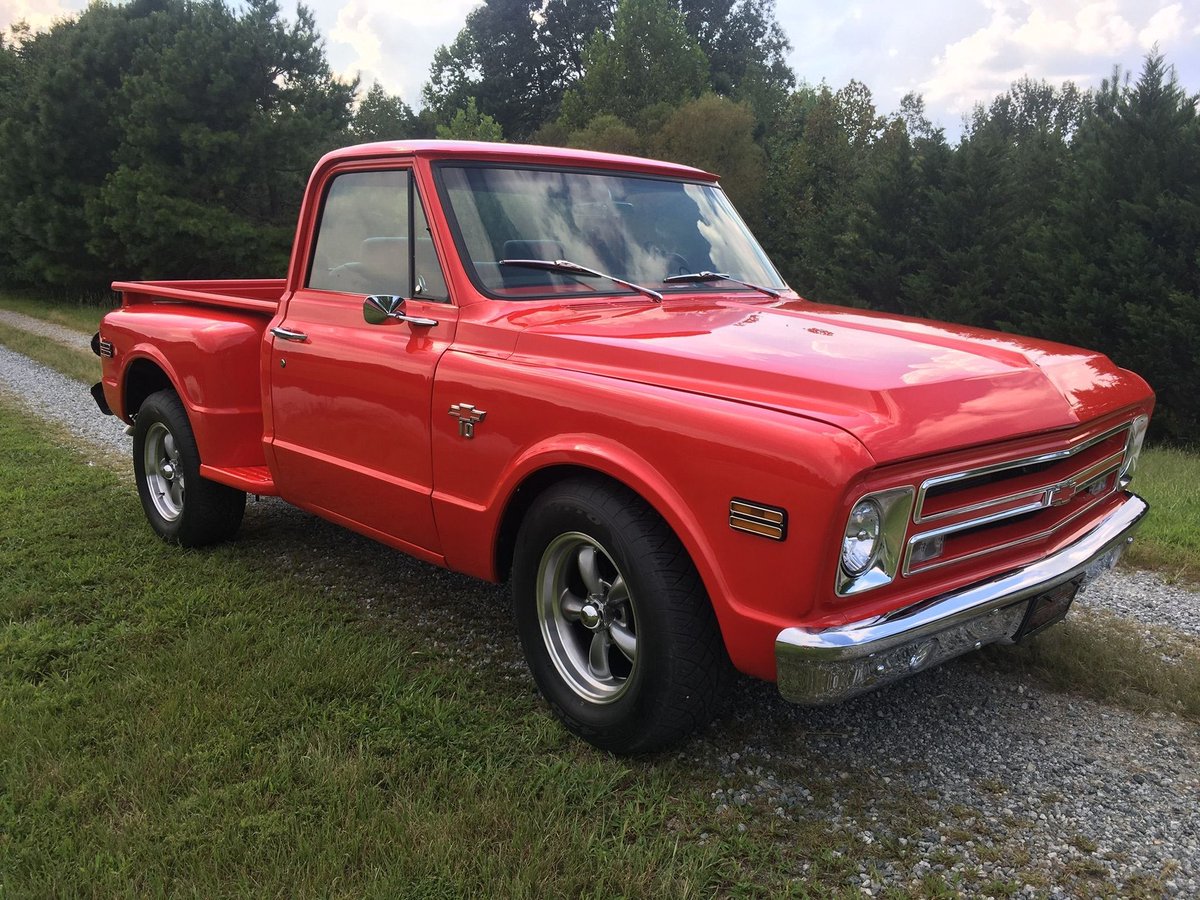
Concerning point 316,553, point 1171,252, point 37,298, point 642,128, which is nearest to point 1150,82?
point 1171,252

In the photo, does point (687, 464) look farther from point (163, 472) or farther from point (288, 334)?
point (163, 472)

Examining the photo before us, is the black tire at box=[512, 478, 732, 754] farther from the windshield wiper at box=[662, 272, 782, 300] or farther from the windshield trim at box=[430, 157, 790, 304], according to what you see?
the windshield wiper at box=[662, 272, 782, 300]

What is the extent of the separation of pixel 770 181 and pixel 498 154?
31.8 meters

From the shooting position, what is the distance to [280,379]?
4.00 m

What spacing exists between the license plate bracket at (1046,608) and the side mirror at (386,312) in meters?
2.19

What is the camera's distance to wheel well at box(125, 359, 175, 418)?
4945 mm

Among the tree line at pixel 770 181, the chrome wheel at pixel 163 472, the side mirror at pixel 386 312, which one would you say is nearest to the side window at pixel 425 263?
the side mirror at pixel 386 312

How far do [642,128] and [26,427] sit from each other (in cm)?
2894

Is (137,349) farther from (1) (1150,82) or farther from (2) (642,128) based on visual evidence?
(2) (642,128)

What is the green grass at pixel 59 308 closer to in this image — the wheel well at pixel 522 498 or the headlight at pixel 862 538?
Result: the wheel well at pixel 522 498

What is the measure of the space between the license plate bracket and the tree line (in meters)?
12.6

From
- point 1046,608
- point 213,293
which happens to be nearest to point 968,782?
point 1046,608

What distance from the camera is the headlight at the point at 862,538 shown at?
7.45 ft

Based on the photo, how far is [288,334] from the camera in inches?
155
